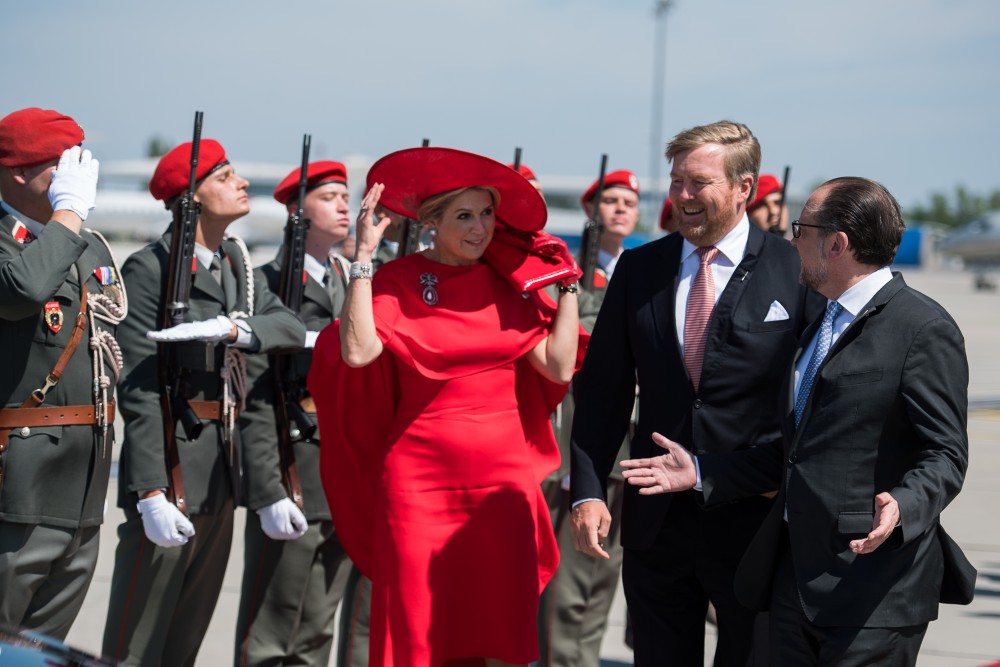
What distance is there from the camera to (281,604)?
448 cm

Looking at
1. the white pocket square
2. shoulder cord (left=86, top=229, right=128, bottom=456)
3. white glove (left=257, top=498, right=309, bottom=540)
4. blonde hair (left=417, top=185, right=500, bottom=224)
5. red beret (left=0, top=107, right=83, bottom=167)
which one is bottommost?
white glove (left=257, top=498, right=309, bottom=540)

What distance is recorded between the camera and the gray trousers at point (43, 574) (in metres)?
3.49

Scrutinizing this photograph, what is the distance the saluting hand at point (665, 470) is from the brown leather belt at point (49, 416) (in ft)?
5.39

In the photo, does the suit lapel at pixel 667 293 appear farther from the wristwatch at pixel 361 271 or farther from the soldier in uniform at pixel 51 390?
the soldier in uniform at pixel 51 390

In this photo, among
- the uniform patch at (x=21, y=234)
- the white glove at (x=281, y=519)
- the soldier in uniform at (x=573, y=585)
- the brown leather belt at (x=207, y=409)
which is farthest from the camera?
the soldier in uniform at (x=573, y=585)

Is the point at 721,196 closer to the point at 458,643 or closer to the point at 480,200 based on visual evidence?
the point at 480,200

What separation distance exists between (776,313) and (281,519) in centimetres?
193

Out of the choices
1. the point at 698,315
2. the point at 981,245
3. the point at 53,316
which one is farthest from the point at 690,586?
the point at 981,245

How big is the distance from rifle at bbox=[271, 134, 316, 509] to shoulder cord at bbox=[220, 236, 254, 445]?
161mm

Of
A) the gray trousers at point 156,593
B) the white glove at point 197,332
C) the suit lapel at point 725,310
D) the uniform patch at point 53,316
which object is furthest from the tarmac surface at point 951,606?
the suit lapel at point 725,310

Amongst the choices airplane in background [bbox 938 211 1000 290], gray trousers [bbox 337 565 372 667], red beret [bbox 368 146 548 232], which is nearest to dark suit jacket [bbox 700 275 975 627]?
red beret [bbox 368 146 548 232]

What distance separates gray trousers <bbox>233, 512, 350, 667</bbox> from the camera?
446 cm

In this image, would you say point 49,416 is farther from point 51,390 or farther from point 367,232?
point 367,232

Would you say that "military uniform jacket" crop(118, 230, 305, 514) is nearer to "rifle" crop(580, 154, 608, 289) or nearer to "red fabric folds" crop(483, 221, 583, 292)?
"red fabric folds" crop(483, 221, 583, 292)
